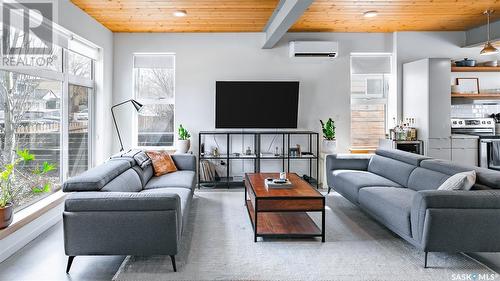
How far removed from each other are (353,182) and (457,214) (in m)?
1.64

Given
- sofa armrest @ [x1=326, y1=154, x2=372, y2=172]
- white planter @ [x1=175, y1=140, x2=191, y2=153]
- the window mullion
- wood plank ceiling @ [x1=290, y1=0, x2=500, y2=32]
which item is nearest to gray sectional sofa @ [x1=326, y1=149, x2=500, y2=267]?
sofa armrest @ [x1=326, y1=154, x2=372, y2=172]

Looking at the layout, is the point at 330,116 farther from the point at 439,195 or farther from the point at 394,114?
the point at 439,195

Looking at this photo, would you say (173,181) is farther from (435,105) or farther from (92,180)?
(435,105)

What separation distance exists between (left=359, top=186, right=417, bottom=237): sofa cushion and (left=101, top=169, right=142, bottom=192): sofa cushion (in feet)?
8.06

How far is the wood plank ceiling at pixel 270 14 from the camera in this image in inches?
181

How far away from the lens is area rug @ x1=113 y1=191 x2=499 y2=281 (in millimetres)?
2592

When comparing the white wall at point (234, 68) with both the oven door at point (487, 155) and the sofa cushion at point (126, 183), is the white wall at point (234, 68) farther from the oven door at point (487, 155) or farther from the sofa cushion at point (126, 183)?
the sofa cushion at point (126, 183)

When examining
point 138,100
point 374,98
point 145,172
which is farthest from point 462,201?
point 138,100

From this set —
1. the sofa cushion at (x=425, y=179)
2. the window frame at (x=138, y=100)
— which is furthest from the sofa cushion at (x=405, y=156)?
the window frame at (x=138, y=100)

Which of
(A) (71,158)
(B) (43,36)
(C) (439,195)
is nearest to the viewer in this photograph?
(C) (439,195)

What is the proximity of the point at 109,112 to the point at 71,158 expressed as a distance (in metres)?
1.45

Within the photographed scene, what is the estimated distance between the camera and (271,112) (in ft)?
19.5

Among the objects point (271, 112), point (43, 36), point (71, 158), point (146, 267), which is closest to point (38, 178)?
point (71, 158)

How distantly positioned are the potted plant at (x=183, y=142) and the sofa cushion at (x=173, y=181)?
1059mm
